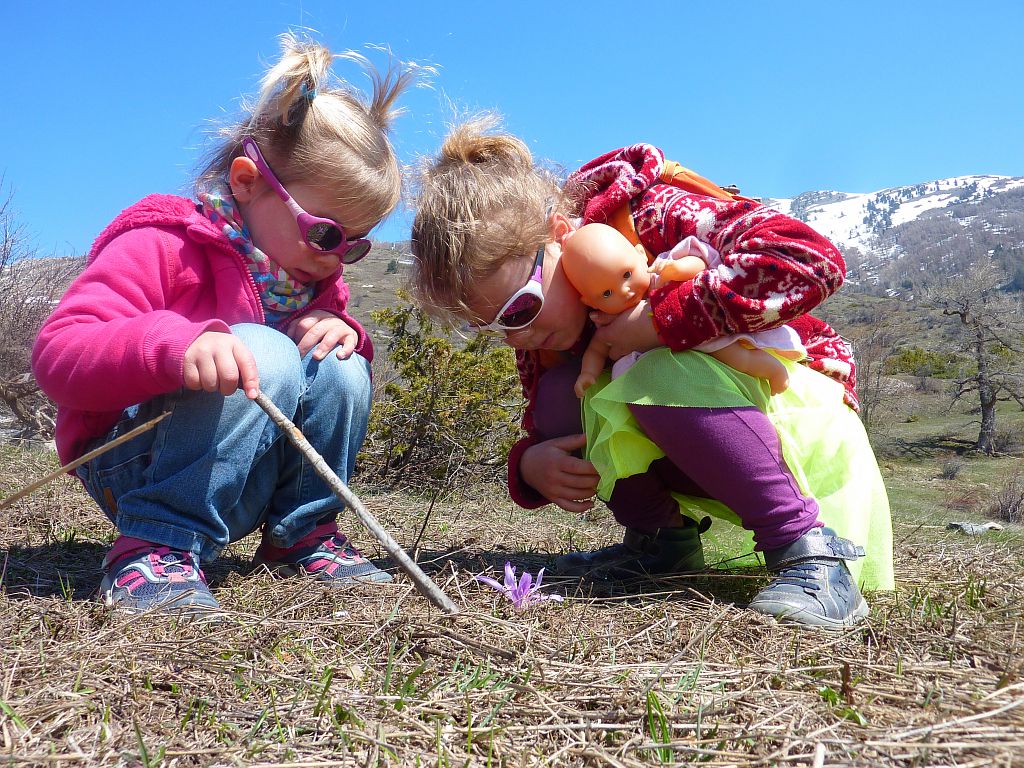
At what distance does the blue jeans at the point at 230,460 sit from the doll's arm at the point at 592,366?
692 mm

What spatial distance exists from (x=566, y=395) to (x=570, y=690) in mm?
1201

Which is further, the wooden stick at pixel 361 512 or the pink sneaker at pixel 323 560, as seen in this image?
the pink sneaker at pixel 323 560

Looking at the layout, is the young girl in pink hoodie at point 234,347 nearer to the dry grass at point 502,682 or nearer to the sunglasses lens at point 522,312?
the dry grass at point 502,682

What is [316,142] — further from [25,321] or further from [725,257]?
[25,321]

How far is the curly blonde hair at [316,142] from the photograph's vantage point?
220 centimetres

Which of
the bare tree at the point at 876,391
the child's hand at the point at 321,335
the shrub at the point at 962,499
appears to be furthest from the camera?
the bare tree at the point at 876,391

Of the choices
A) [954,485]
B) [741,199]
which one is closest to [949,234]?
[954,485]

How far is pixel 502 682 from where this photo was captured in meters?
1.32

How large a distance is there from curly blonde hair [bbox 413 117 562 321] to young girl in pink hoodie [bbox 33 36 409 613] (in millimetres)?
192

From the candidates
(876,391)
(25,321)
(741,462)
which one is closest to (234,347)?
(741,462)

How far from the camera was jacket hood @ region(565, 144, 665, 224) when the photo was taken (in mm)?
2273

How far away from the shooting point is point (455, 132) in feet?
7.73

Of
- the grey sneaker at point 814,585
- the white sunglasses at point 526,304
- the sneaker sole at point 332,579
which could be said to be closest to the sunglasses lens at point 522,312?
the white sunglasses at point 526,304

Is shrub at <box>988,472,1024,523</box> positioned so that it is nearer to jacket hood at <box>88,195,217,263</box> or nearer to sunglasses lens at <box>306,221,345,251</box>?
sunglasses lens at <box>306,221,345,251</box>
